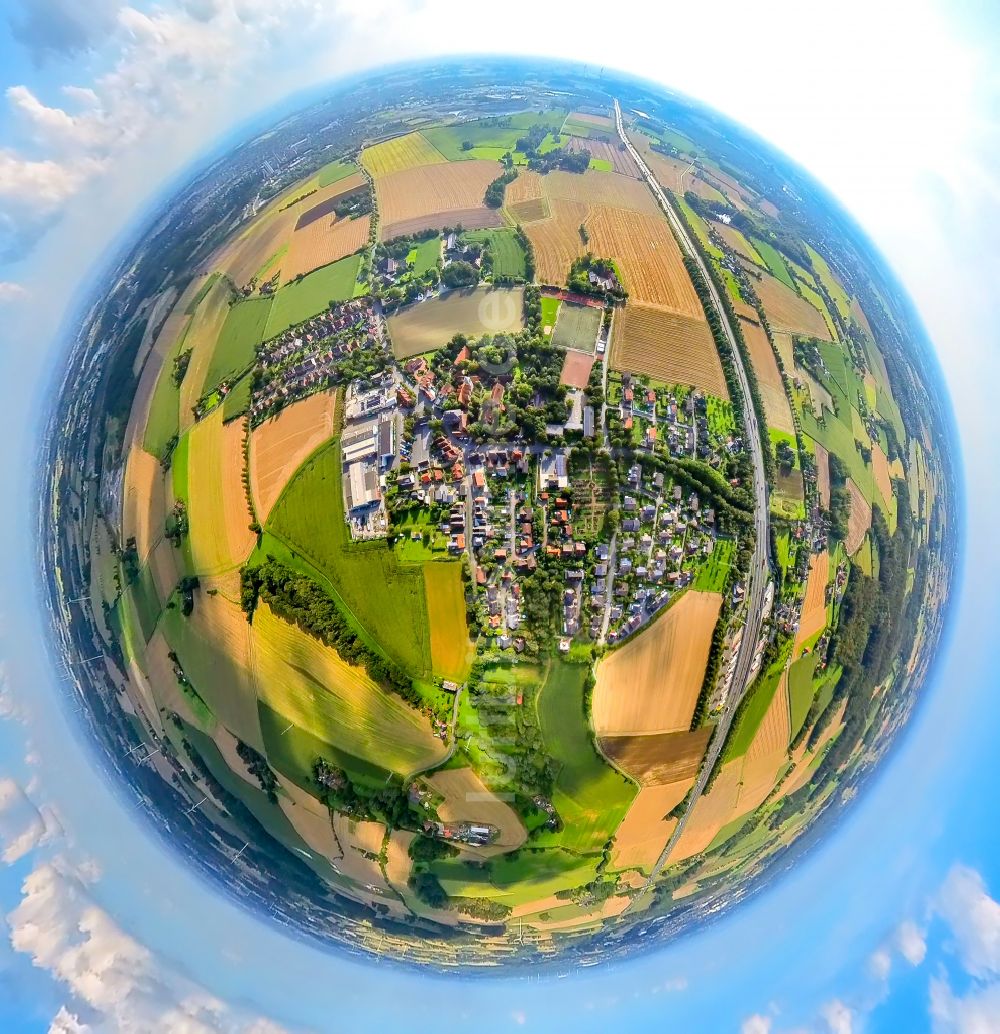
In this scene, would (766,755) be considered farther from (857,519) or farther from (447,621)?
(447,621)

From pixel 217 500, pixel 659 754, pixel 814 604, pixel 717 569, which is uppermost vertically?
pixel 814 604

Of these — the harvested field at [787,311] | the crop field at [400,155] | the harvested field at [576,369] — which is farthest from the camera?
the crop field at [400,155]

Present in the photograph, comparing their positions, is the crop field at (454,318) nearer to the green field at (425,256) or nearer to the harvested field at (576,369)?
the green field at (425,256)

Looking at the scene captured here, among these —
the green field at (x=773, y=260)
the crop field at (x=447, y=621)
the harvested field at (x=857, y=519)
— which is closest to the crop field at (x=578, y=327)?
the crop field at (x=447, y=621)

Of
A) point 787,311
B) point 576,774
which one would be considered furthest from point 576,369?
point 576,774

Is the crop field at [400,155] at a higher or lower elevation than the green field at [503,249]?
higher

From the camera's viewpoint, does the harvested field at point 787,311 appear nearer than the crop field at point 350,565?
No
